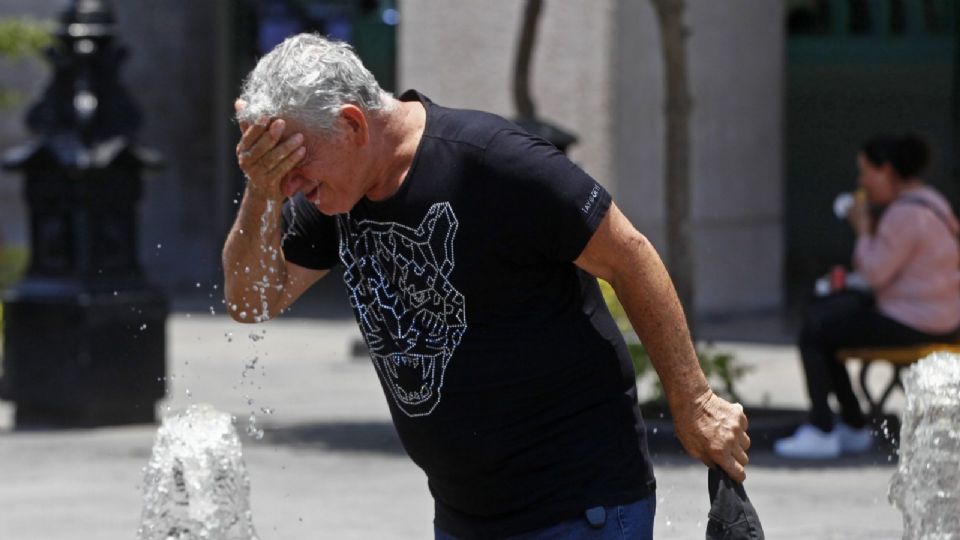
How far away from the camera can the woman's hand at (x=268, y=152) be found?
356 cm

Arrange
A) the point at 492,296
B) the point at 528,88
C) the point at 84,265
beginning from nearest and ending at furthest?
the point at 492,296 < the point at 84,265 < the point at 528,88

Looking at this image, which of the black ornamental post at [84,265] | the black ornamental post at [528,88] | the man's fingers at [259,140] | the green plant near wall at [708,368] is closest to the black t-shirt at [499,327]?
the man's fingers at [259,140]

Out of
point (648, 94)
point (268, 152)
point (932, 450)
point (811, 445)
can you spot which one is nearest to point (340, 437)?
point (811, 445)

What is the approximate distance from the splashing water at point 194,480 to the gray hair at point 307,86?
178 centimetres

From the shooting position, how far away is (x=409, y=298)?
12.3ft

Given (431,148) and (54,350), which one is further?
(54,350)

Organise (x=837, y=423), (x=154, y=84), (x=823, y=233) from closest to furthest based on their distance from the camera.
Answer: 1. (x=837, y=423)
2. (x=154, y=84)
3. (x=823, y=233)

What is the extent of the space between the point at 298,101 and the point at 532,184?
1.50ft

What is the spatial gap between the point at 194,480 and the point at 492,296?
1.80 m

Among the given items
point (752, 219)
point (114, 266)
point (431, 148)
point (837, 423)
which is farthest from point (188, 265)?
point (431, 148)

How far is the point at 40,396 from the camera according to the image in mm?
10273

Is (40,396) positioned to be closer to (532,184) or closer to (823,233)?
(532,184)

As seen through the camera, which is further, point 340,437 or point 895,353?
point 340,437

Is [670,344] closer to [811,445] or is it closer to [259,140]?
[259,140]
